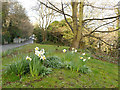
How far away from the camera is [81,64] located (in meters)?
1.81

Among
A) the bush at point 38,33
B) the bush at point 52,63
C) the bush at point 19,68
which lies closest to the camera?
the bush at point 19,68

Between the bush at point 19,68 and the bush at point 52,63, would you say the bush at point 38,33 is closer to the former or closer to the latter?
the bush at point 52,63

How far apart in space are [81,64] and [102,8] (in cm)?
246

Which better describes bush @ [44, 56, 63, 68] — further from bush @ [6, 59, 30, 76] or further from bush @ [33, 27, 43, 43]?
bush @ [33, 27, 43, 43]

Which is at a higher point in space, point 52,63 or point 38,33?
point 38,33

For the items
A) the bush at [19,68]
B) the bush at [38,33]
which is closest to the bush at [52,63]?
the bush at [19,68]

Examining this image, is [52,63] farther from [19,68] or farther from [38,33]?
[38,33]

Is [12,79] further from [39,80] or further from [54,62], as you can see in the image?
[54,62]

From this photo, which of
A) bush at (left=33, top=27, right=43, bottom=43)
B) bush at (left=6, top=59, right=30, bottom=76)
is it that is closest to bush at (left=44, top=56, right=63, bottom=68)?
bush at (left=6, top=59, right=30, bottom=76)

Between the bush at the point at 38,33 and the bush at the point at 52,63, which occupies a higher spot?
the bush at the point at 38,33

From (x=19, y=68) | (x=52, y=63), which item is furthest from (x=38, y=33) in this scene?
(x=19, y=68)

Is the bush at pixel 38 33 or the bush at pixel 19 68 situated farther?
the bush at pixel 38 33

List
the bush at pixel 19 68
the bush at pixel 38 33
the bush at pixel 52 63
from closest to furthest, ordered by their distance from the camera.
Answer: the bush at pixel 19 68 → the bush at pixel 52 63 → the bush at pixel 38 33

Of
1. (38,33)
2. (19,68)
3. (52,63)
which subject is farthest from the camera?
(38,33)
